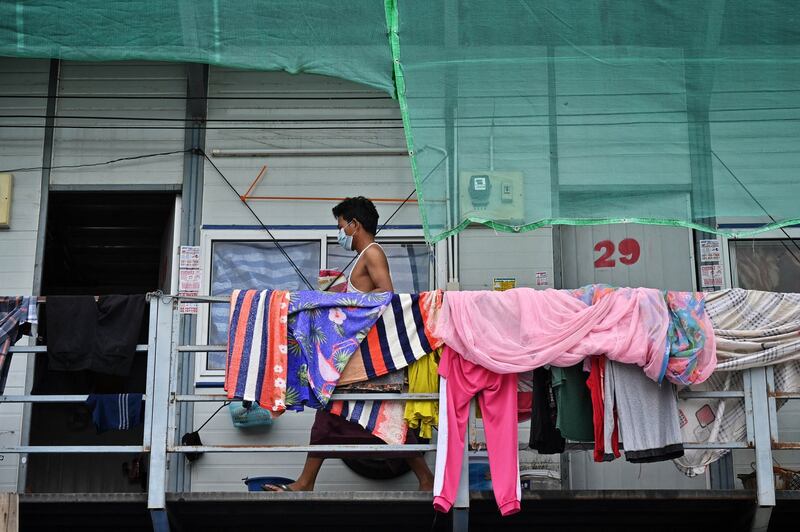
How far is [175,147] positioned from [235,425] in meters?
2.54

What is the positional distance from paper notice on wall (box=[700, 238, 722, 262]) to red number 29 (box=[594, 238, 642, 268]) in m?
0.54

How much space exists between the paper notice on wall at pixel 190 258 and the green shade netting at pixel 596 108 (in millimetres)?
2418

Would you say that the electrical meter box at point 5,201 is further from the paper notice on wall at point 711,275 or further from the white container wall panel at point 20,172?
the paper notice on wall at point 711,275

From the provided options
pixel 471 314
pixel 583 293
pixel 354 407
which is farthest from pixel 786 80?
pixel 354 407

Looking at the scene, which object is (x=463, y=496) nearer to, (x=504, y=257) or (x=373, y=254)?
(x=373, y=254)

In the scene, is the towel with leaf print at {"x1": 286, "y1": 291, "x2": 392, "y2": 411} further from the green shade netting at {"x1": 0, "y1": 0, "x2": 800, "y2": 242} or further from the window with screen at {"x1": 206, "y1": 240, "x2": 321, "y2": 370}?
the window with screen at {"x1": 206, "y1": 240, "x2": 321, "y2": 370}

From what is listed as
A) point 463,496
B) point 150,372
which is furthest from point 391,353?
point 150,372

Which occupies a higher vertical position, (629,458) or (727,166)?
(727,166)

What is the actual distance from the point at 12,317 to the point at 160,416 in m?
1.28

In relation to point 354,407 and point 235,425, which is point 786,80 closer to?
point 354,407

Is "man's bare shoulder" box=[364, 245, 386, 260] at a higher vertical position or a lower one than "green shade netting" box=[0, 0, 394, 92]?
lower

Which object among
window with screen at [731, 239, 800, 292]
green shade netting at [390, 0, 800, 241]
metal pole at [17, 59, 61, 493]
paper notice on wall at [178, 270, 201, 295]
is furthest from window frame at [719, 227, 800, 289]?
metal pole at [17, 59, 61, 493]

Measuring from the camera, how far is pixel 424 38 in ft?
25.0

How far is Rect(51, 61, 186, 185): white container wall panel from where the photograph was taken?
31.3 feet
